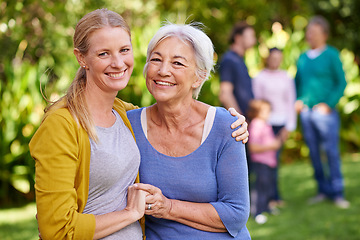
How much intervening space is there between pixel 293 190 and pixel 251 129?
1.82 metres

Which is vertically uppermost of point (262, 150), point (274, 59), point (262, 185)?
point (274, 59)

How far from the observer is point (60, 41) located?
741cm

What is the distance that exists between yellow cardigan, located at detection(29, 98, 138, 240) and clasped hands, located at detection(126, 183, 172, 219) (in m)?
0.20

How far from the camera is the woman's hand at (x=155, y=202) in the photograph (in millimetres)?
2070

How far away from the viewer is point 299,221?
5586 mm

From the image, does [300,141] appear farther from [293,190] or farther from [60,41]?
[60,41]

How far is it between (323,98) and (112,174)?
4.74 m

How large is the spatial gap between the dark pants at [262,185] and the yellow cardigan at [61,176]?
4057mm

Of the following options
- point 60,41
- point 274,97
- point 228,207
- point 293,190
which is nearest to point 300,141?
point 293,190

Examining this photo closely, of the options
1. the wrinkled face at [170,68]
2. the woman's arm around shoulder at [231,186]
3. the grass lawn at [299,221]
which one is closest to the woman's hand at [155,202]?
the woman's arm around shoulder at [231,186]

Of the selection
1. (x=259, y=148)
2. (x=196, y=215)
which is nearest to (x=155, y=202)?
(x=196, y=215)

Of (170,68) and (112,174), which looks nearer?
(112,174)

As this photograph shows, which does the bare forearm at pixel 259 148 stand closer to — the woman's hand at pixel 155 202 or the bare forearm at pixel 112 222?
the woman's hand at pixel 155 202

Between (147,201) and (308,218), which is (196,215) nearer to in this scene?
(147,201)
